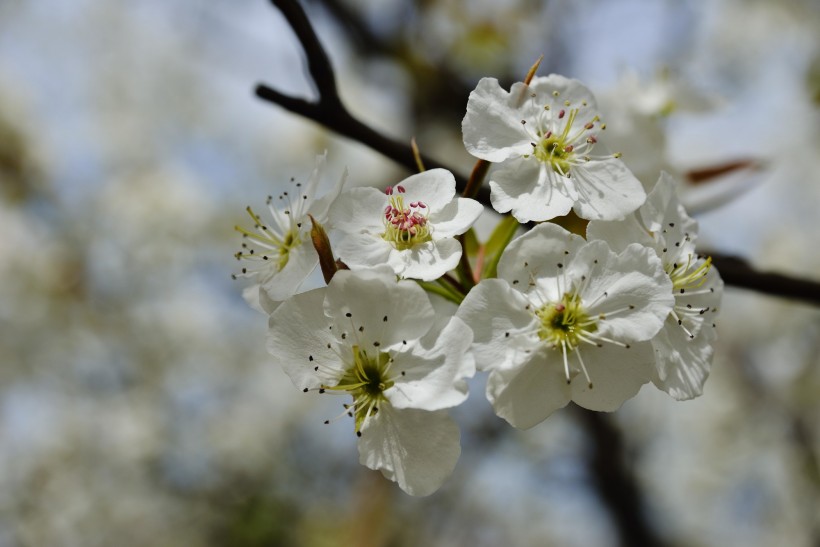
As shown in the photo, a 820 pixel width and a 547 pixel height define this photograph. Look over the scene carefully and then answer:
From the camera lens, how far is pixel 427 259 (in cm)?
73

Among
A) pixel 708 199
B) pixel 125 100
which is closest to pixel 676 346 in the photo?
pixel 708 199

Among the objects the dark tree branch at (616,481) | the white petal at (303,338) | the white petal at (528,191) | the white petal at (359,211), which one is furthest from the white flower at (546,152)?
the dark tree branch at (616,481)

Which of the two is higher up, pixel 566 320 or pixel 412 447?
pixel 566 320

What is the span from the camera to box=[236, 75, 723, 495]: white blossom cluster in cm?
70

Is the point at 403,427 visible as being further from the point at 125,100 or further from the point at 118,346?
the point at 125,100

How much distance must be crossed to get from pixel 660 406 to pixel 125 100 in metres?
3.96

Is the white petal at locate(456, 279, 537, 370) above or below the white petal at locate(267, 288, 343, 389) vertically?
above

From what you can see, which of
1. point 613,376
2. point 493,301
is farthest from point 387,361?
point 613,376

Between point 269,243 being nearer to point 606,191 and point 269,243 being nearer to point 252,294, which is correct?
→ point 252,294

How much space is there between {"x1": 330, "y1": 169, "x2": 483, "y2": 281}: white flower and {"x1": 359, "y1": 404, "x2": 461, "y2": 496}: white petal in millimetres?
145

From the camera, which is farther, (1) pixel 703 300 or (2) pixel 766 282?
(2) pixel 766 282

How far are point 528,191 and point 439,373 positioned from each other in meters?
0.23

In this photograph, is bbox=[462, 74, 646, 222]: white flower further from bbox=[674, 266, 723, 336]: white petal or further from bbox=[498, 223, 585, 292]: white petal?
bbox=[674, 266, 723, 336]: white petal

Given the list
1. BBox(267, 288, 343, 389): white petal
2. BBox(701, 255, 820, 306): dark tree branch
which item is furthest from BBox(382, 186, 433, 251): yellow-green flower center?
BBox(701, 255, 820, 306): dark tree branch
